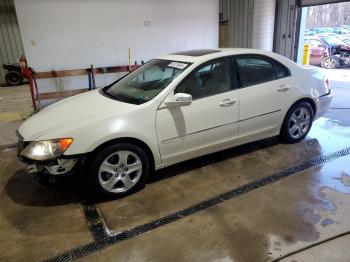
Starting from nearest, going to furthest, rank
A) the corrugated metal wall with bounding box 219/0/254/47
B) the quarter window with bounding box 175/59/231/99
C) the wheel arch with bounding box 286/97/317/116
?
1. the quarter window with bounding box 175/59/231/99
2. the wheel arch with bounding box 286/97/317/116
3. the corrugated metal wall with bounding box 219/0/254/47

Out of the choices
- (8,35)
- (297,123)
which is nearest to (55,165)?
(297,123)

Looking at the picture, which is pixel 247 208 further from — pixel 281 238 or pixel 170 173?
pixel 170 173

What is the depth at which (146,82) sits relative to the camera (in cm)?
341

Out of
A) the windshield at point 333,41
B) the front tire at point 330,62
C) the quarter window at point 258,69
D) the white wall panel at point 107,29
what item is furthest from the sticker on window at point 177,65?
the windshield at point 333,41

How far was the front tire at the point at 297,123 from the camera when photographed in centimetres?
393

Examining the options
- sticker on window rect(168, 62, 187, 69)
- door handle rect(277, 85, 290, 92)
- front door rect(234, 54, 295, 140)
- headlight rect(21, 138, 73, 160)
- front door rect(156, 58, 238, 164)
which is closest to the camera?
headlight rect(21, 138, 73, 160)

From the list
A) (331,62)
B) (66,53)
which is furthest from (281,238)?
(331,62)

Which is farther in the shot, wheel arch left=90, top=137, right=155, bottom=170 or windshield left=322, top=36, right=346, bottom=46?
windshield left=322, top=36, right=346, bottom=46

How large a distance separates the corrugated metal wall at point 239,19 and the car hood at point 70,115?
7.83 meters

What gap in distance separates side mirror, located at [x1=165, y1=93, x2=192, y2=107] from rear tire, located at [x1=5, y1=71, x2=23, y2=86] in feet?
33.0

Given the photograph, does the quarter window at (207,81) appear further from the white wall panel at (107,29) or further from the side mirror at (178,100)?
the white wall panel at (107,29)

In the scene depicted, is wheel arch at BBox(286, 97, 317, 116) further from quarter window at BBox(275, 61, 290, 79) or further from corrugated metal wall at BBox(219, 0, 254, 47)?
corrugated metal wall at BBox(219, 0, 254, 47)

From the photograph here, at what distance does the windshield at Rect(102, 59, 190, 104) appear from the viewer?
10.2ft

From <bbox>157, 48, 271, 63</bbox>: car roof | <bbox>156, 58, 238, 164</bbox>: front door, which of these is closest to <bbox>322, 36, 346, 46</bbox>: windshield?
<bbox>157, 48, 271, 63</bbox>: car roof
